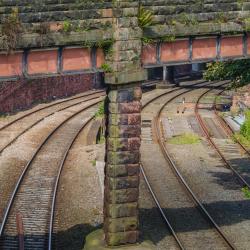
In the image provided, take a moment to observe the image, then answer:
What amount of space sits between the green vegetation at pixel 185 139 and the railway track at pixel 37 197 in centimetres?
516

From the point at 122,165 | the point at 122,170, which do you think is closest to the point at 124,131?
the point at 122,165

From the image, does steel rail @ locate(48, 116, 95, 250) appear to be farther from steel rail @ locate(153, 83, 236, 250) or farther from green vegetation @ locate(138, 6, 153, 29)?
green vegetation @ locate(138, 6, 153, 29)

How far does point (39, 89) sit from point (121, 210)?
85.4 ft

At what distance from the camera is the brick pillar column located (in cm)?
1376

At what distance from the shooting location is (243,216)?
60.7 feet

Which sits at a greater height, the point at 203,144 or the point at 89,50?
the point at 89,50

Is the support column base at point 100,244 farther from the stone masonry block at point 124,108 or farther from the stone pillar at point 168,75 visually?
the stone pillar at point 168,75

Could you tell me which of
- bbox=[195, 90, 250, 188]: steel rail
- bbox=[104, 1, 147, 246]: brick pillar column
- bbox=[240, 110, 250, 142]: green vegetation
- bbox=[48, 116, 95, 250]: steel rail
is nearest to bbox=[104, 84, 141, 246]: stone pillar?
bbox=[104, 1, 147, 246]: brick pillar column

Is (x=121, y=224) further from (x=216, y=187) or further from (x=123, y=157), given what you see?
(x=216, y=187)

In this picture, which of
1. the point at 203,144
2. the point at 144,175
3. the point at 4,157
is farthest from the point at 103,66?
the point at 203,144

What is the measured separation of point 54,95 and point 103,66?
27846 millimetres

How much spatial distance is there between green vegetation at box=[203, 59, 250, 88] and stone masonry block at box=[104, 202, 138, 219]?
1215 centimetres

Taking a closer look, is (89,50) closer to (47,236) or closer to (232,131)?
(47,236)

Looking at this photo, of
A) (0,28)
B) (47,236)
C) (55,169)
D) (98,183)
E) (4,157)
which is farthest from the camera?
(4,157)
